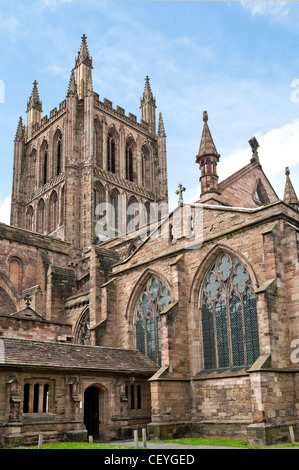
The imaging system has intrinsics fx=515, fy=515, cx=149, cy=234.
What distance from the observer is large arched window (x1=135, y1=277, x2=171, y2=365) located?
24.6 metres

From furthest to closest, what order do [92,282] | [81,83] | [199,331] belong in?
[81,83], [92,282], [199,331]

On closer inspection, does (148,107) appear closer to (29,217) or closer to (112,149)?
(112,149)

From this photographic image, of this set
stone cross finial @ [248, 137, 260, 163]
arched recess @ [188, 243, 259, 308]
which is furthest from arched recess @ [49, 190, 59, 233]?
arched recess @ [188, 243, 259, 308]

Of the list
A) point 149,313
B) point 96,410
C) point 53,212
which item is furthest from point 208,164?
point 53,212

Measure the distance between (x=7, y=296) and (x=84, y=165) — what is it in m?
20.6

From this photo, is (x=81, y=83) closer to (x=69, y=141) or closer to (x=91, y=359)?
(x=69, y=141)

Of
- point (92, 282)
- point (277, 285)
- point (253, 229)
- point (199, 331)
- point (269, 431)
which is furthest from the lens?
point (92, 282)

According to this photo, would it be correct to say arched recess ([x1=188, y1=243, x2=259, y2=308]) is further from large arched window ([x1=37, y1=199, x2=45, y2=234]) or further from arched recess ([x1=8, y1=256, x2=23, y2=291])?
large arched window ([x1=37, y1=199, x2=45, y2=234])

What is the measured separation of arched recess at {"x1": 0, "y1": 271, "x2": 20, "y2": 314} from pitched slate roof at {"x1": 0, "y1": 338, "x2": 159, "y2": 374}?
11173mm

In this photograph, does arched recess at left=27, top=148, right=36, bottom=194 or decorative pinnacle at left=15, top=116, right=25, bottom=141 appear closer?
arched recess at left=27, top=148, right=36, bottom=194

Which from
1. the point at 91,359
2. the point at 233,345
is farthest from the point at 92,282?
the point at 233,345

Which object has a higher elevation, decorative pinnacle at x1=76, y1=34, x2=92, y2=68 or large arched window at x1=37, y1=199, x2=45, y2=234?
decorative pinnacle at x1=76, y1=34, x2=92, y2=68
